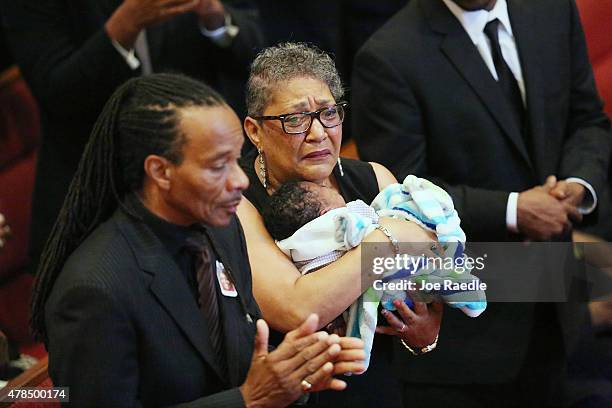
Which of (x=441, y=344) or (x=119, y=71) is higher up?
(x=119, y=71)

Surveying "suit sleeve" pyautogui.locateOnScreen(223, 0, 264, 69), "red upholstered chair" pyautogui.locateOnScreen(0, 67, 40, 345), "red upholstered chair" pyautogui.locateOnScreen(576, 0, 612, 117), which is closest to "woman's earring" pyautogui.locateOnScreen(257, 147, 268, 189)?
"suit sleeve" pyautogui.locateOnScreen(223, 0, 264, 69)

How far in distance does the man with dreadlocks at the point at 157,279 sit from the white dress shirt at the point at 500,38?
3.85ft

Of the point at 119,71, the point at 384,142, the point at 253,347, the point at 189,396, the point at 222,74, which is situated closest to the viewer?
the point at 189,396

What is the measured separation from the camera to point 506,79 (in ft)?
9.69

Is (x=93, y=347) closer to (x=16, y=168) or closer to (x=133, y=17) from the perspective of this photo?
(x=133, y=17)

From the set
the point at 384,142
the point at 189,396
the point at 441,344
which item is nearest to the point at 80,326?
the point at 189,396

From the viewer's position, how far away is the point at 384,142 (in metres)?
2.93

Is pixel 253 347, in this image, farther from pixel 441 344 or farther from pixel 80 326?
pixel 441 344

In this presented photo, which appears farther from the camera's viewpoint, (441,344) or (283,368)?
(441,344)

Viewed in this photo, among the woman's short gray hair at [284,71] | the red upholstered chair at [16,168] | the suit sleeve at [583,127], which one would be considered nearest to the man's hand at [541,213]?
the suit sleeve at [583,127]

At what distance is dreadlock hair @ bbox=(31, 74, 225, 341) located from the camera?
1876 millimetres

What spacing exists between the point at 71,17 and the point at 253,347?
1587mm

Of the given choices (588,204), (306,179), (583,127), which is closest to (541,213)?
(588,204)

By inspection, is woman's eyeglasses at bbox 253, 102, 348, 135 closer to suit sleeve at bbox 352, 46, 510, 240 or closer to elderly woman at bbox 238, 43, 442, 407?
elderly woman at bbox 238, 43, 442, 407
